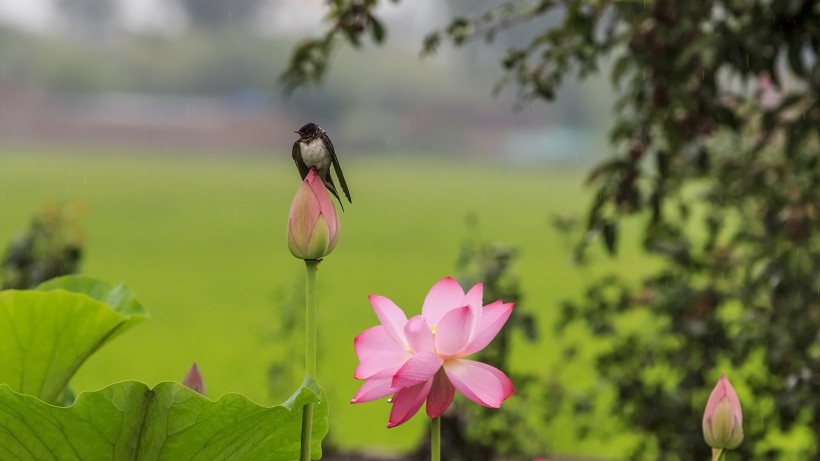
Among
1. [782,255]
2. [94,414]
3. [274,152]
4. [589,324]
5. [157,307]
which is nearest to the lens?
[94,414]

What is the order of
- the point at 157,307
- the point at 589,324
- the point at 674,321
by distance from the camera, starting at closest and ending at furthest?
the point at 674,321
the point at 589,324
the point at 157,307

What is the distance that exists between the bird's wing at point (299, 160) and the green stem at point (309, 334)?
0.19ft

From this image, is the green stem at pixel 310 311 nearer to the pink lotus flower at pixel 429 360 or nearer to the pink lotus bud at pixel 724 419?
the pink lotus flower at pixel 429 360

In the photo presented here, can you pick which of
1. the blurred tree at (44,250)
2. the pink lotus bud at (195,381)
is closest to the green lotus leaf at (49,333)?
the pink lotus bud at (195,381)

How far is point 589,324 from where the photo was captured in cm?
228

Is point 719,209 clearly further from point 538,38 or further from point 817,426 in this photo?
point 538,38

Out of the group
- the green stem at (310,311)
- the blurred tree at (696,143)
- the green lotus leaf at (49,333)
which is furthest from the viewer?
the blurred tree at (696,143)

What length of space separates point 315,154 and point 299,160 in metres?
0.01

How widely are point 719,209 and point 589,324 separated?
380 millimetres

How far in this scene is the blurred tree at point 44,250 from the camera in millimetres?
2555

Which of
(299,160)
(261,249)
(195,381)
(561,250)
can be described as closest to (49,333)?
(195,381)

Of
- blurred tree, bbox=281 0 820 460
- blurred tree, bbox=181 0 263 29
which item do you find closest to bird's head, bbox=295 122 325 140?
blurred tree, bbox=281 0 820 460

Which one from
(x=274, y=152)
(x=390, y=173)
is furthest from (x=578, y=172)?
(x=274, y=152)

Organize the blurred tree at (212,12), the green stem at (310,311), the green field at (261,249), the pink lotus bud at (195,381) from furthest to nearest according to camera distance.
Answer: the blurred tree at (212,12), the green field at (261,249), the pink lotus bud at (195,381), the green stem at (310,311)
